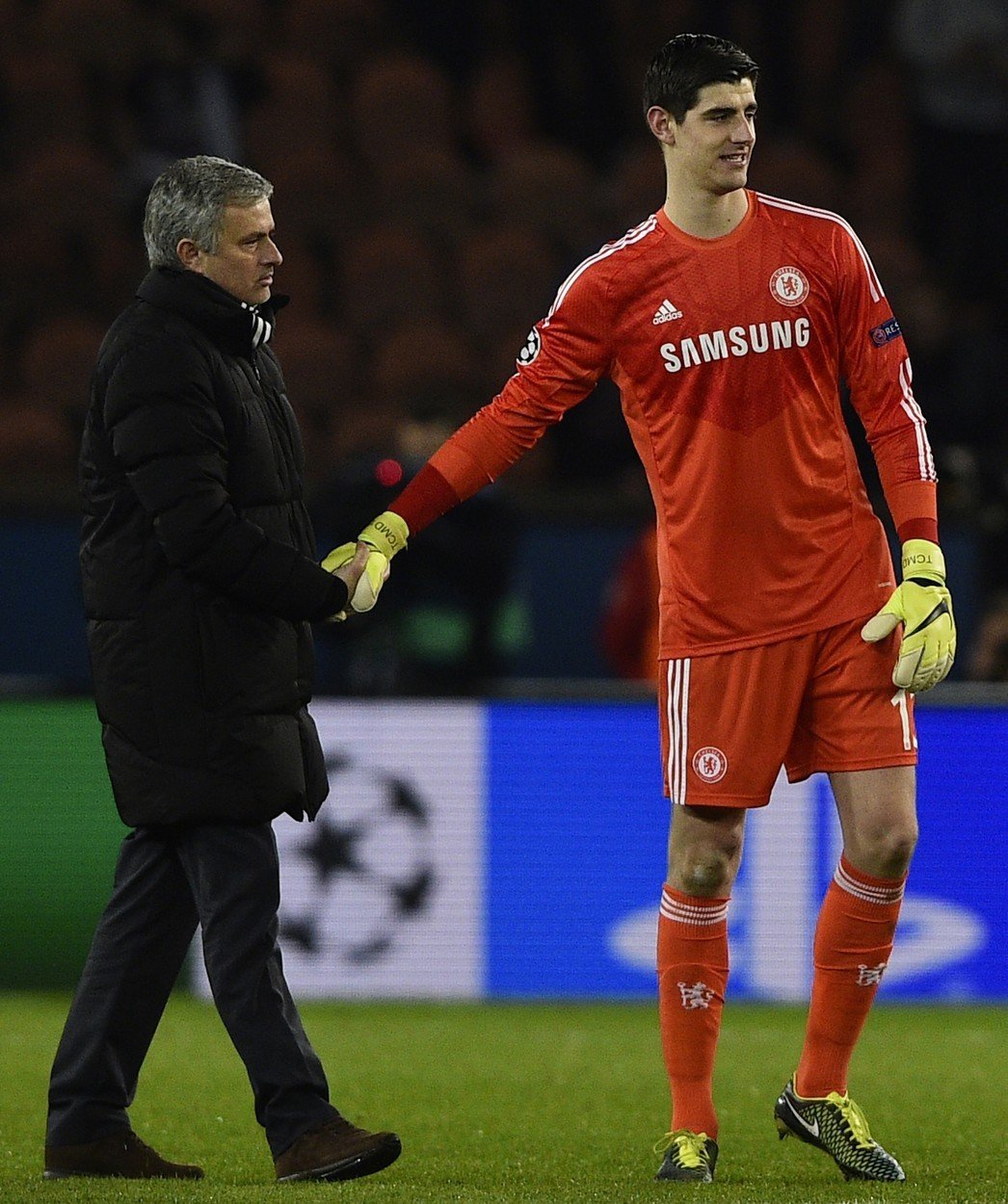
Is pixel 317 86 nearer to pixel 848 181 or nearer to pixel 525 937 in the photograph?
pixel 848 181

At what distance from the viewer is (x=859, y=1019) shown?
438 cm

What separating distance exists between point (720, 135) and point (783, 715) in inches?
43.9

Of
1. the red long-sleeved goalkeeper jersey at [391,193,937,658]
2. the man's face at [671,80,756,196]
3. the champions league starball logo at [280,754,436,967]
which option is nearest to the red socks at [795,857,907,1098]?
the red long-sleeved goalkeeper jersey at [391,193,937,658]

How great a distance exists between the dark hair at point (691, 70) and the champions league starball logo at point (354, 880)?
11.0 feet

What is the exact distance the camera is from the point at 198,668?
157 inches

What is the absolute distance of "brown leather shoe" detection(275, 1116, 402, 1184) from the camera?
391cm

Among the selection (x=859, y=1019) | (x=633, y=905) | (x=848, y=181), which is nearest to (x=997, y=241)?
(x=848, y=181)

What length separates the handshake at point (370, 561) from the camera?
427cm

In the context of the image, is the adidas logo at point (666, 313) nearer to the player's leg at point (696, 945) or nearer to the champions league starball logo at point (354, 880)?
the player's leg at point (696, 945)

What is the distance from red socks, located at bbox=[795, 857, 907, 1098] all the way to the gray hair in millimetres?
1708

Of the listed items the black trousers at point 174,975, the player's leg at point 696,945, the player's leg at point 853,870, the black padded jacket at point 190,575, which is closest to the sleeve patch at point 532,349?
the black padded jacket at point 190,575

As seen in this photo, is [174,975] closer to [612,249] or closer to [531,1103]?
[531,1103]

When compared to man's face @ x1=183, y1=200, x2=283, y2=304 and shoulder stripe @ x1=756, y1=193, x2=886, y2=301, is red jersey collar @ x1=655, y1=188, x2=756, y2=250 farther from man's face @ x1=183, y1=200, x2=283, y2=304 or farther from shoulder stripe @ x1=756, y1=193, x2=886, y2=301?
man's face @ x1=183, y1=200, x2=283, y2=304

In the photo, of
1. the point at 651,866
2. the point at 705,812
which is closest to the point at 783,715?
the point at 705,812
